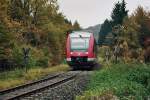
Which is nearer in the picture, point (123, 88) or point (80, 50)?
point (123, 88)

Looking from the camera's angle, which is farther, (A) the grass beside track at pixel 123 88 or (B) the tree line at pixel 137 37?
(B) the tree line at pixel 137 37

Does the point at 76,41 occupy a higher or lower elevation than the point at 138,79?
higher

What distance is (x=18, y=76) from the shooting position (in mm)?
31219

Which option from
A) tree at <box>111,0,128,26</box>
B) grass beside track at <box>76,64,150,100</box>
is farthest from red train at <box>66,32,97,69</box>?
tree at <box>111,0,128,26</box>

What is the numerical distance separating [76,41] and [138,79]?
2090 centimetres

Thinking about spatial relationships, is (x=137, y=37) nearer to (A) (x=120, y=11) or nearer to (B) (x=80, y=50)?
(B) (x=80, y=50)

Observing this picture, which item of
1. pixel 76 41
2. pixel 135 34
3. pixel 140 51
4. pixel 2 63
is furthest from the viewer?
pixel 135 34

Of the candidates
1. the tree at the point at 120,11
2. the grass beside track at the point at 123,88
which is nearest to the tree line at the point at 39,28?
the grass beside track at the point at 123,88

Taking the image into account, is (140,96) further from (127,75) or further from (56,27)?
(56,27)

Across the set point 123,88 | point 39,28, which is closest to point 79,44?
point 39,28

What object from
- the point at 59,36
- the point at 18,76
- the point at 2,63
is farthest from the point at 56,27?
the point at 18,76

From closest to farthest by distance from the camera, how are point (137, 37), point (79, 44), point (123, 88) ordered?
point (123, 88) → point (79, 44) → point (137, 37)

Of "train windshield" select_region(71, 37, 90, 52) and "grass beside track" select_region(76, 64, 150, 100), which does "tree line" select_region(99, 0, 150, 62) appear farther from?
"grass beside track" select_region(76, 64, 150, 100)

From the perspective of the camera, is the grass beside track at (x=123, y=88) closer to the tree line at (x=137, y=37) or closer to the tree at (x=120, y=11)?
the tree line at (x=137, y=37)
